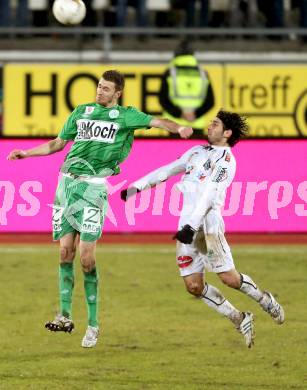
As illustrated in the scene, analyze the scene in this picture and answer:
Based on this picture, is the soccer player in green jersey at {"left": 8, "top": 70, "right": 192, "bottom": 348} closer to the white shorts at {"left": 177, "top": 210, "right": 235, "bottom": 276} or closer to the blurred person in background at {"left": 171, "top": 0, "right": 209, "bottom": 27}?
the white shorts at {"left": 177, "top": 210, "right": 235, "bottom": 276}

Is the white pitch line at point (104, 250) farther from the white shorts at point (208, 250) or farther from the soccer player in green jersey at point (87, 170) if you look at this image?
the white shorts at point (208, 250)

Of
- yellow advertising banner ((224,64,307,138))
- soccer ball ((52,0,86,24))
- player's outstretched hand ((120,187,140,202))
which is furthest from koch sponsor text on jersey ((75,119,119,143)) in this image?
yellow advertising banner ((224,64,307,138))

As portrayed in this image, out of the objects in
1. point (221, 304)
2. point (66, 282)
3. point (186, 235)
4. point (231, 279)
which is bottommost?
point (221, 304)

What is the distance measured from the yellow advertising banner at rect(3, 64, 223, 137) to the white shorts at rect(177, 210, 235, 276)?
1167 centimetres

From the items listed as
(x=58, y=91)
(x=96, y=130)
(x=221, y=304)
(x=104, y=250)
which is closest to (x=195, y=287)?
(x=221, y=304)

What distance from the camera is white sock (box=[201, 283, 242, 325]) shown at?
11047 mm

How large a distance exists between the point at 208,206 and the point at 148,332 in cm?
271

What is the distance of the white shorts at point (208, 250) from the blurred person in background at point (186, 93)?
1168 cm

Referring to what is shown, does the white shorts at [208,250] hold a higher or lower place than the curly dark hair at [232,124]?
lower

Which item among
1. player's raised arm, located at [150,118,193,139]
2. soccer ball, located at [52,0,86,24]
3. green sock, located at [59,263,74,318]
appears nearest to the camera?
player's raised arm, located at [150,118,193,139]

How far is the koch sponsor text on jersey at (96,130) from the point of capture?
10.9 meters

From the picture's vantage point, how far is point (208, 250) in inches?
424

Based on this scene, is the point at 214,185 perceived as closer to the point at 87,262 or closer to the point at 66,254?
the point at 87,262

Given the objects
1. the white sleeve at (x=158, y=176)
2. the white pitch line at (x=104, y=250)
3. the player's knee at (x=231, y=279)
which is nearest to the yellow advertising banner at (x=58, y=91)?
the white pitch line at (x=104, y=250)
